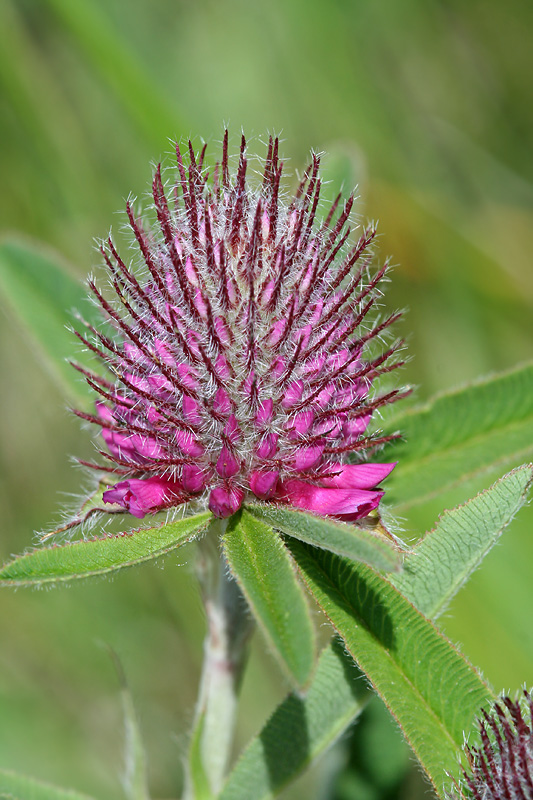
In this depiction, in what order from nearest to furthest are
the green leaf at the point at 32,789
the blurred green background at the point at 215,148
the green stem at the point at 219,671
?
the green leaf at the point at 32,789
the green stem at the point at 219,671
the blurred green background at the point at 215,148

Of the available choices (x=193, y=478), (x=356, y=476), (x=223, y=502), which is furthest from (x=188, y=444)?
(x=356, y=476)

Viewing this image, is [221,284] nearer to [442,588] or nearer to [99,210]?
[442,588]

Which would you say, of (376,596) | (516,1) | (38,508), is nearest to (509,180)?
(516,1)

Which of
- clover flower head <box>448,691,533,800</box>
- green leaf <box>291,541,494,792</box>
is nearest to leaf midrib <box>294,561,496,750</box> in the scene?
green leaf <box>291,541,494,792</box>

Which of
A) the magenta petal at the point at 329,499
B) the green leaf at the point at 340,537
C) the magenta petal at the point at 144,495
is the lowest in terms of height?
the magenta petal at the point at 144,495

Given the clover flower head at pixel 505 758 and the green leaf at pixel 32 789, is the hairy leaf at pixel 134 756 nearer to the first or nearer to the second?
the green leaf at pixel 32 789

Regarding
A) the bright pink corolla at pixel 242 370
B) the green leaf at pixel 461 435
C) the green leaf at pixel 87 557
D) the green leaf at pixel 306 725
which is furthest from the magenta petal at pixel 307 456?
the green leaf at pixel 461 435

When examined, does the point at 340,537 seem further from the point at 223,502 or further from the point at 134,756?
the point at 134,756
